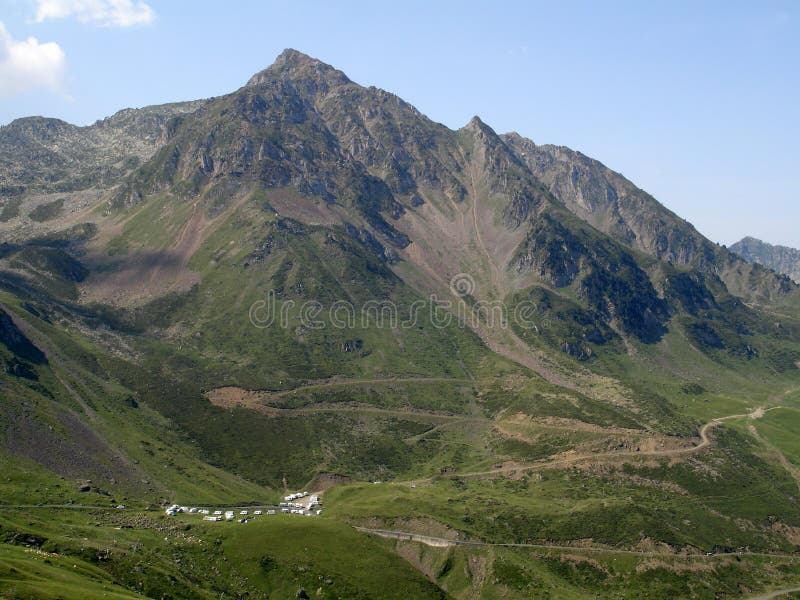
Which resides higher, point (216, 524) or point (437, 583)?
point (216, 524)

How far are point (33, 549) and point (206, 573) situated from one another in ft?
134

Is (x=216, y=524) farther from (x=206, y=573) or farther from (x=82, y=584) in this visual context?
(x=82, y=584)

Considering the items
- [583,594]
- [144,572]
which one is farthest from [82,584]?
[583,594]

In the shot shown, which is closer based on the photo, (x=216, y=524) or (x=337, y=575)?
(x=337, y=575)

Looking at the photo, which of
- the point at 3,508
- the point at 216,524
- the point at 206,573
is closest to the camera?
the point at 206,573

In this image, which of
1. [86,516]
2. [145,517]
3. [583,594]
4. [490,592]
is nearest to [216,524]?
[145,517]

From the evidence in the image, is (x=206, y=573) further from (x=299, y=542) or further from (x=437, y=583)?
(x=437, y=583)

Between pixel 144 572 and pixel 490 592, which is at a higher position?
pixel 144 572

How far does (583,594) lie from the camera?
200 m

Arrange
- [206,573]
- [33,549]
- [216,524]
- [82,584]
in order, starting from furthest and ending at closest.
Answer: [216,524], [206,573], [33,549], [82,584]

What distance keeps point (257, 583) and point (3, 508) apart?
7170 centimetres

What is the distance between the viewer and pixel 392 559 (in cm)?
18975

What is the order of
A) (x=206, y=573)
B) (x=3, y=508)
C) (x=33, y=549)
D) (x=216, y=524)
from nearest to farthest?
(x=33, y=549) < (x=206, y=573) < (x=3, y=508) < (x=216, y=524)

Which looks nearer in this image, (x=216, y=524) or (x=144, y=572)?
(x=144, y=572)
